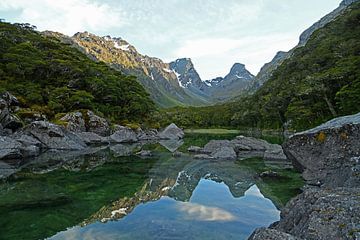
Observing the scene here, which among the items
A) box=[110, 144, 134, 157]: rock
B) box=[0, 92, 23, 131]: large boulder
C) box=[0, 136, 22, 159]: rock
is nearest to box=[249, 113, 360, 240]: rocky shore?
box=[110, 144, 134, 157]: rock

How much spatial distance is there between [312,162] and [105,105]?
52680 mm

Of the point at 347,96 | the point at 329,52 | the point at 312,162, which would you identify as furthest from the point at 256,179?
the point at 329,52

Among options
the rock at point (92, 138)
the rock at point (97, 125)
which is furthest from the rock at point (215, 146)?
the rock at point (97, 125)

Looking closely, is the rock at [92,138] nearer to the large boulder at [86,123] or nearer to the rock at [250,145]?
Result: the large boulder at [86,123]

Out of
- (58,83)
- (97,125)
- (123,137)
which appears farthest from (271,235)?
(58,83)

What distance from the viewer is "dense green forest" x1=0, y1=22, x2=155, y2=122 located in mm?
48562

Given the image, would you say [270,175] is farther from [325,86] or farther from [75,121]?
[325,86]

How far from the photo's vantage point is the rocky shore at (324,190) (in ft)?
18.0

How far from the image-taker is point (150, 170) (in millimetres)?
21438

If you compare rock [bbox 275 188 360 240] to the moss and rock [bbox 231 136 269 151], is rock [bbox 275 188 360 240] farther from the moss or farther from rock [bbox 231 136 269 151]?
rock [bbox 231 136 269 151]

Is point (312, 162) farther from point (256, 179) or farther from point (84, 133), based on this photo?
point (84, 133)

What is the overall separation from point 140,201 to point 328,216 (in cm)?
→ 868

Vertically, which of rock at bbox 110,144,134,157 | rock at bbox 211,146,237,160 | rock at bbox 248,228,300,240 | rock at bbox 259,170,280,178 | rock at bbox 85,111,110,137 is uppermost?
rock at bbox 85,111,110,137

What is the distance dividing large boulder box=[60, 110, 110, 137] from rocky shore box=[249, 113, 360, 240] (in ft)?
111
